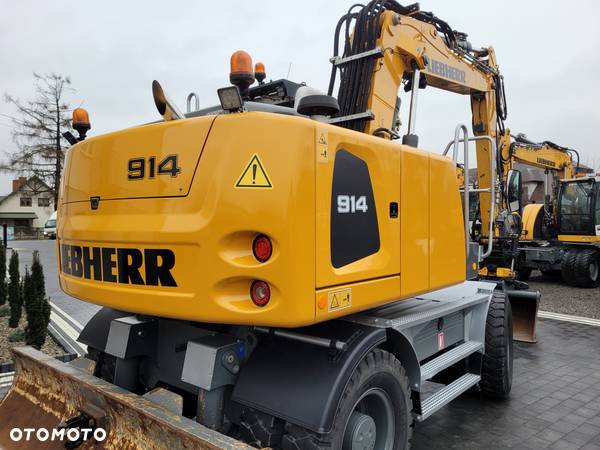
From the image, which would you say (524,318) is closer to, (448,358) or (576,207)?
(448,358)

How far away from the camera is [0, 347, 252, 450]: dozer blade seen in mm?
2105

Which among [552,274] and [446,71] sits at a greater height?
[446,71]

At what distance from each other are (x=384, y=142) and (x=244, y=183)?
3.20ft

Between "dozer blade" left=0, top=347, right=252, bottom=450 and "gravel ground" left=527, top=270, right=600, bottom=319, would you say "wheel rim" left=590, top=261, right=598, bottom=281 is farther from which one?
"dozer blade" left=0, top=347, right=252, bottom=450

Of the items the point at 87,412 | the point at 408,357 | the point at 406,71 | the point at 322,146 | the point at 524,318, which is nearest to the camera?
the point at 322,146

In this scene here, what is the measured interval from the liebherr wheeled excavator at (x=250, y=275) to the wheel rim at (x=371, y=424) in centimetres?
1

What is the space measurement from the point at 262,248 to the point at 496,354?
123 inches

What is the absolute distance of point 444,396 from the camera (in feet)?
11.4

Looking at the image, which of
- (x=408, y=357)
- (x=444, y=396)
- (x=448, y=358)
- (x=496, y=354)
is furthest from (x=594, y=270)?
(x=408, y=357)

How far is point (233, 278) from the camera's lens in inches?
83.4

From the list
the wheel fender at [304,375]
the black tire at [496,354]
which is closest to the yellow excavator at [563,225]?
the black tire at [496,354]

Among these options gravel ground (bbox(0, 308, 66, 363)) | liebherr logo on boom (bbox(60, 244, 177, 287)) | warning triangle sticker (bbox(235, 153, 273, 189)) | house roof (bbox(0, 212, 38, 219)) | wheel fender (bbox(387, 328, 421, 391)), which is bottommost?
gravel ground (bbox(0, 308, 66, 363))

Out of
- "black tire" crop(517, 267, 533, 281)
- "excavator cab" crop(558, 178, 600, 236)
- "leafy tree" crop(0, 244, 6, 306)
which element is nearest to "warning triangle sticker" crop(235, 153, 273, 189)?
"leafy tree" crop(0, 244, 6, 306)

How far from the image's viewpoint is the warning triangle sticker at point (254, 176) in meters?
2.08
